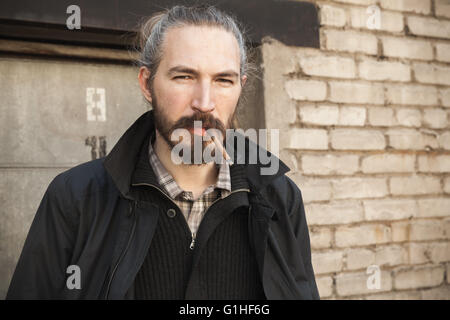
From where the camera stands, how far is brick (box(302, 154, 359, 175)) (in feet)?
9.57

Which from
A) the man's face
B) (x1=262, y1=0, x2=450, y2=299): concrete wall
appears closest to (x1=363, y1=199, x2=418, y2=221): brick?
(x1=262, y1=0, x2=450, y2=299): concrete wall

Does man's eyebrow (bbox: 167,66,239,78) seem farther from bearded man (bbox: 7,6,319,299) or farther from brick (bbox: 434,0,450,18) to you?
brick (bbox: 434,0,450,18)

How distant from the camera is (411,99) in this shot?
10.5ft

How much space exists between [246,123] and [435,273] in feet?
5.81

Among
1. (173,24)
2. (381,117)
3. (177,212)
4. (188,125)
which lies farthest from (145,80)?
(381,117)

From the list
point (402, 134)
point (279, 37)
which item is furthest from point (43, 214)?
point (402, 134)

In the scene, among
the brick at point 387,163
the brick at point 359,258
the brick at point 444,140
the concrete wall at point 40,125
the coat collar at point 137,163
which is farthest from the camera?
the brick at point 444,140

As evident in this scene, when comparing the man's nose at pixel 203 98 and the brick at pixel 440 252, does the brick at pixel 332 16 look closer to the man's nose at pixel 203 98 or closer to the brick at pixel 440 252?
the man's nose at pixel 203 98

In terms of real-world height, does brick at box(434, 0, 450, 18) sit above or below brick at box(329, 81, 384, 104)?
above

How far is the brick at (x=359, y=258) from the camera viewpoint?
297 cm

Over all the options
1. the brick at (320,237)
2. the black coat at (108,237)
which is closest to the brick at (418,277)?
the brick at (320,237)

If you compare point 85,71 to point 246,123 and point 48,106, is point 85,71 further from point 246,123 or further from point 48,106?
point 246,123

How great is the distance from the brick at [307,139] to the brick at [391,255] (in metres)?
0.83

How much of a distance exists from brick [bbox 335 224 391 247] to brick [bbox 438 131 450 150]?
2.52ft
